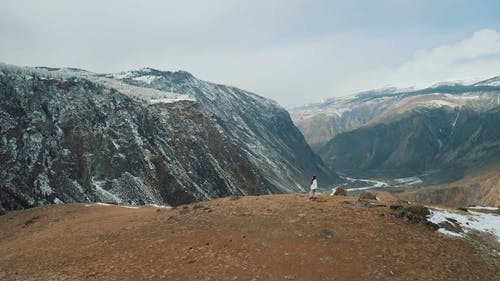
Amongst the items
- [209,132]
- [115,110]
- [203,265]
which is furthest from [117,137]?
[203,265]

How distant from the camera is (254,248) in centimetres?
2292

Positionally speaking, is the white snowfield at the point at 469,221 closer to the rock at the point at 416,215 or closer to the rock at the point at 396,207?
the rock at the point at 416,215

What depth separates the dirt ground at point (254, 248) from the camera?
20719 mm

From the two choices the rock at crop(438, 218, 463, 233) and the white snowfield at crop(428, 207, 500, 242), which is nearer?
the rock at crop(438, 218, 463, 233)

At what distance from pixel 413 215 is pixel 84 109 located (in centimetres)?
8431

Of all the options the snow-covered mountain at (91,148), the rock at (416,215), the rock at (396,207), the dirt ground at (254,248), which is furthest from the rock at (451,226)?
the snow-covered mountain at (91,148)

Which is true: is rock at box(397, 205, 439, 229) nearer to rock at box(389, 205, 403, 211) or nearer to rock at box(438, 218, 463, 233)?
rock at box(389, 205, 403, 211)

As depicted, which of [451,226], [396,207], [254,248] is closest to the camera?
[254,248]

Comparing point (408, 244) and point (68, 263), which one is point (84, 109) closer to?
point (68, 263)

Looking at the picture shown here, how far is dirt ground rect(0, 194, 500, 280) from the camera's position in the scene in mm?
20719

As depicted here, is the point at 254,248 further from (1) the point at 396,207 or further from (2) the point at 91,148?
(2) the point at 91,148

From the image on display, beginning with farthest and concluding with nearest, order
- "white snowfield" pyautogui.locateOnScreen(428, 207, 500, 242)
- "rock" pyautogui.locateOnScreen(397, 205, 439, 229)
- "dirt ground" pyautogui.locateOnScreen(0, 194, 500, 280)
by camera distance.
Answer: "white snowfield" pyautogui.locateOnScreen(428, 207, 500, 242)
"rock" pyautogui.locateOnScreen(397, 205, 439, 229)
"dirt ground" pyautogui.locateOnScreen(0, 194, 500, 280)

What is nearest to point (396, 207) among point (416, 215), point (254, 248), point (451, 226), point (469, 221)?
point (416, 215)

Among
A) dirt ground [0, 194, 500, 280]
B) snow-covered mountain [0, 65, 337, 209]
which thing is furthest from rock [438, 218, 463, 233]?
snow-covered mountain [0, 65, 337, 209]
